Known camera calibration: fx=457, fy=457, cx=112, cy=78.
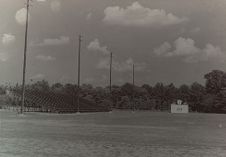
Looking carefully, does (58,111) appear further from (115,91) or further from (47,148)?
(115,91)

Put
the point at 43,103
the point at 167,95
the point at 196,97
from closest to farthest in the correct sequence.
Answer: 1. the point at 43,103
2. the point at 196,97
3. the point at 167,95

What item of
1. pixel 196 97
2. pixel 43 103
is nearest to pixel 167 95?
pixel 196 97

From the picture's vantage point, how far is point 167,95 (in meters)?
162

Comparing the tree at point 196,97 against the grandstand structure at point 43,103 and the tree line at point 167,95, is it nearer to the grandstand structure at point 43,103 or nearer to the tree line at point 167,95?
the tree line at point 167,95

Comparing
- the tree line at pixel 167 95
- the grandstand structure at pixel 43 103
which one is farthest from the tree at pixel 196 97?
the grandstand structure at pixel 43 103

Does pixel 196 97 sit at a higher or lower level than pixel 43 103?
higher

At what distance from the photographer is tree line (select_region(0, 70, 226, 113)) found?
A: 128 meters

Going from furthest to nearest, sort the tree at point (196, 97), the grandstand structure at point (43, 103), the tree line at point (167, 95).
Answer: the tree at point (196, 97) → the tree line at point (167, 95) → the grandstand structure at point (43, 103)

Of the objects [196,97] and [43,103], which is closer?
[43,103]

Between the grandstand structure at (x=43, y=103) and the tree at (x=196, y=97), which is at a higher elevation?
the tree at (x=196, y=97)

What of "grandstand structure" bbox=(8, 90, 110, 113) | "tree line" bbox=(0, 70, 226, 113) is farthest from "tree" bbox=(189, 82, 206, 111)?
"grandstand structure" bbox=(8, 90, 110, 113)

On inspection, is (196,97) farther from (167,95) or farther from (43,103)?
(43,103)

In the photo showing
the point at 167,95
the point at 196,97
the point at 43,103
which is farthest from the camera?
the point at 167,95

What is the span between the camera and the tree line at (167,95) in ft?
421
